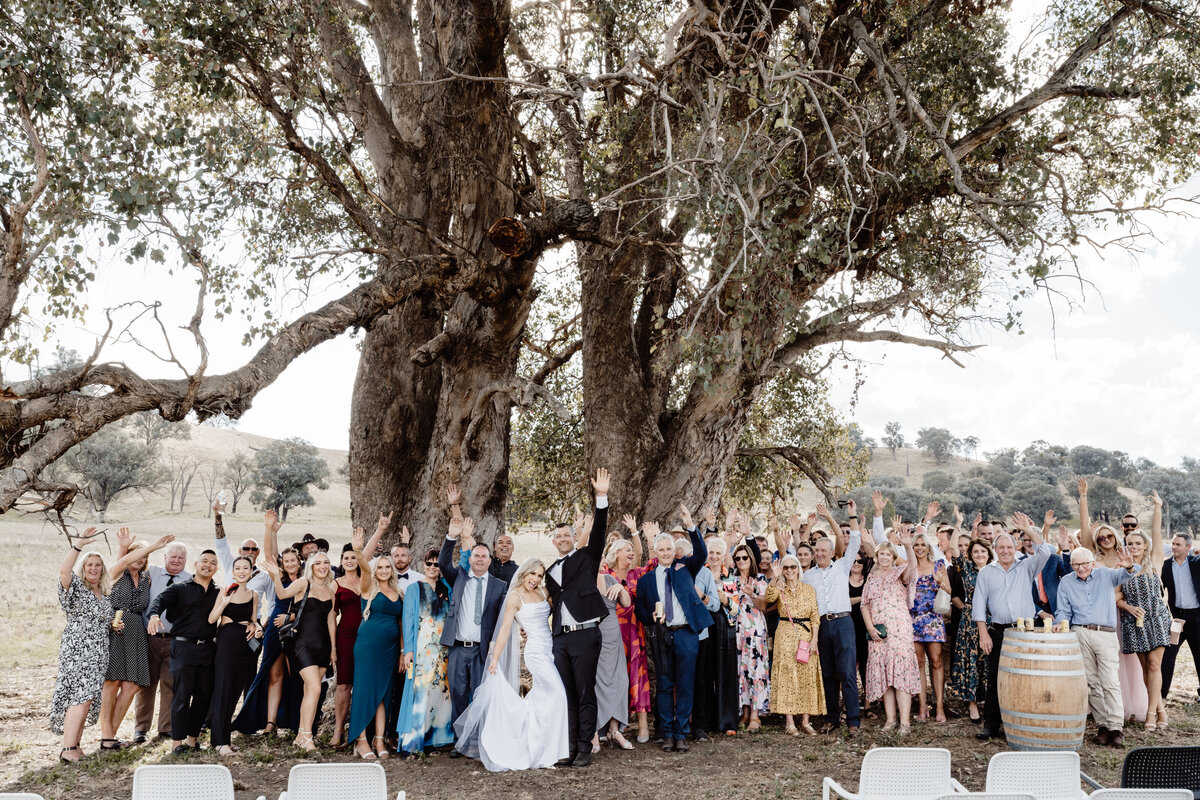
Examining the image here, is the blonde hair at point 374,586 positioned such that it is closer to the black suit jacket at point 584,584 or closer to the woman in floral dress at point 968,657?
the black suit jacket at point 584,584

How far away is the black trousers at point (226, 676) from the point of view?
26.3ft

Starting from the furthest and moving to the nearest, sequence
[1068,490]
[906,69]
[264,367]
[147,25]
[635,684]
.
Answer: [1068,490] → [906,69] → [635,684] → [147,25] → [264,367]

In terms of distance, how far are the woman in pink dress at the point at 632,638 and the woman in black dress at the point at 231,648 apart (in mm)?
3452

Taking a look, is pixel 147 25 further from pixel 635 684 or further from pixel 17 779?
pixel 635 684

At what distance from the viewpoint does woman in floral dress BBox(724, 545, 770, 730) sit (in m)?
8.86

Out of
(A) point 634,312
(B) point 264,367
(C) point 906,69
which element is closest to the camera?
(B) point 264,367

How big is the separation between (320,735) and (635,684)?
10.5ft

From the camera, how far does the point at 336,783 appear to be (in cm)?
432

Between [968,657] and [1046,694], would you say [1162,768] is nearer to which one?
[1046,694]

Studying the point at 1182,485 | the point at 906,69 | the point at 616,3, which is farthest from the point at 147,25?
the point at 1182,485

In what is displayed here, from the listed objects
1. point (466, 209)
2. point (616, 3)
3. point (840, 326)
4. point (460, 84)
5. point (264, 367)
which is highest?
point (616, 3)

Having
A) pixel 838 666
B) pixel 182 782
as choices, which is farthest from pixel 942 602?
pixel 182 782

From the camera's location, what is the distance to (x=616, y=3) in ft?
38.8

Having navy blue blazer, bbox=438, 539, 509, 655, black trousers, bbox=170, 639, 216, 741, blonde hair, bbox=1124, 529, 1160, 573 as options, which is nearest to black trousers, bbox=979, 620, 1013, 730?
blonde hair, bbox=1124, 529, 1160, 573
